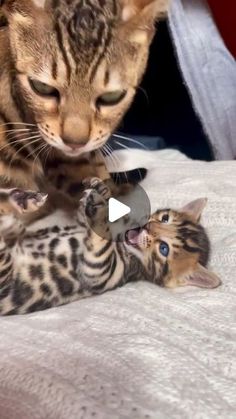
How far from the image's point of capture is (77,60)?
123 centimetres

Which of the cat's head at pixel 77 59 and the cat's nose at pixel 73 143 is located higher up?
the cat's head at pixel 77 59

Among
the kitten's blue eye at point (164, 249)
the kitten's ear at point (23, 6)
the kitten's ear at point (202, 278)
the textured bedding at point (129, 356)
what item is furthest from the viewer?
the kitten's blue eye at point (164, 249)

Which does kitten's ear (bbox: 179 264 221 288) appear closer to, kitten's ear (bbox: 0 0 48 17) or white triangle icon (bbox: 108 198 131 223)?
white triangle icon (bbox: 108 198 131 223)

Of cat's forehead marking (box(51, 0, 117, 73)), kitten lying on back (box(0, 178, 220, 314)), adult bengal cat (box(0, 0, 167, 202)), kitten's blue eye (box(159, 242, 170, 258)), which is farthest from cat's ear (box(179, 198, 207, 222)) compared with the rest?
cat's forehead marking (box(51, 0, 117, 73))

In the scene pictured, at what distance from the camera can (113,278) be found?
1359 millimetres

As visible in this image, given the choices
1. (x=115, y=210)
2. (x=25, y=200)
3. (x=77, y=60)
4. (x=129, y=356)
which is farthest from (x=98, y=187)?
(x=129, y=356)

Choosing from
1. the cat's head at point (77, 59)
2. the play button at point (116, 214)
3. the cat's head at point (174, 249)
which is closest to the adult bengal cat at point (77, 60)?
the cat's head at point (77, 59)

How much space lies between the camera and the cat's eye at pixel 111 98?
4.16 feet

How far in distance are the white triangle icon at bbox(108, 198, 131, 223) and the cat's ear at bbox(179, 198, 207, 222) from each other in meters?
0.15

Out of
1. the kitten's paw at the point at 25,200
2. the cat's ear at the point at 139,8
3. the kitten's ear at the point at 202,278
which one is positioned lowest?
the kitten's ear at the point at 202,278

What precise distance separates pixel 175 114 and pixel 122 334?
1.19m

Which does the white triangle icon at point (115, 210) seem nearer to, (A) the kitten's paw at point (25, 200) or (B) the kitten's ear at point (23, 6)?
(A) the kitten's paw at point (25, 200)

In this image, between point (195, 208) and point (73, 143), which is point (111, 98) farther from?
point (195, 208)

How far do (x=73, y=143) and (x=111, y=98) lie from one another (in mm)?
105
